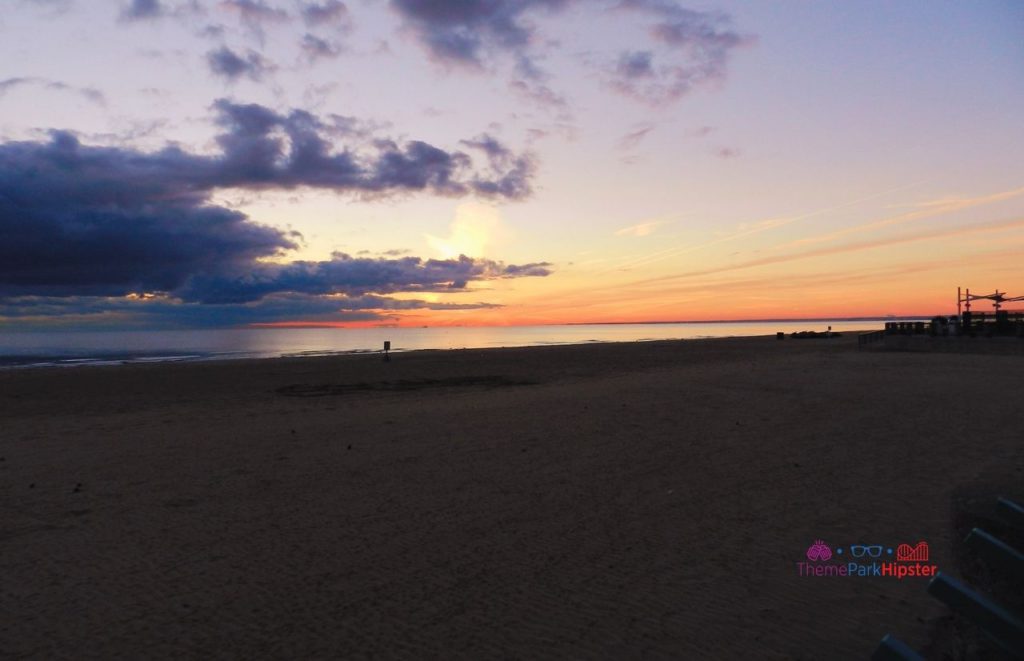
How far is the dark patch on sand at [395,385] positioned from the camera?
25.1 meters

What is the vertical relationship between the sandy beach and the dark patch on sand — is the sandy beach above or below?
below

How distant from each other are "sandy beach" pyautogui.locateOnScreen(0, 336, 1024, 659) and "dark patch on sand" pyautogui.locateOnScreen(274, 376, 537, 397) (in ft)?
25.8

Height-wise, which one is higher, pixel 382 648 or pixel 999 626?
pixel 999 626

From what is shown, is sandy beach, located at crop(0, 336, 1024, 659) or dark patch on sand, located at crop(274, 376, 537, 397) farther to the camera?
dark patch on sand, located at crop(274, 376, 537, 397)

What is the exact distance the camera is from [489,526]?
24.9 feet

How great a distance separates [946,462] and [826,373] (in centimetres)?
1664

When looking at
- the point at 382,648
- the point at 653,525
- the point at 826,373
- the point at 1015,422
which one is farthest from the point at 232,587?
the point at 826,373

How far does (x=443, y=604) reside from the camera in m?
5.54

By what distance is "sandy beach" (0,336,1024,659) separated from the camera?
5.03 meters

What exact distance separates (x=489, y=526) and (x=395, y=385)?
67.8 ft

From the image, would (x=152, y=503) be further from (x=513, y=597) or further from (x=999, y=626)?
(x=999, y=626)

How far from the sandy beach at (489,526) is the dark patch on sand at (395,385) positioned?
310 inches

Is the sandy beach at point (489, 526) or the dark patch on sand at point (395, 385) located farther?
the dark patch on sand at point (395, 385)

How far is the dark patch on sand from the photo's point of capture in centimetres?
2514
